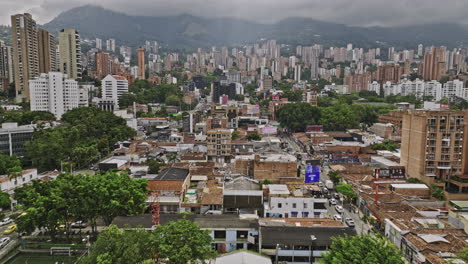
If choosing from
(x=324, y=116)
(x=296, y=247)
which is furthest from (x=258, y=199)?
(x=324, y=116)

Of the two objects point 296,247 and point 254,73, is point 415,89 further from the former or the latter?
point 296,247

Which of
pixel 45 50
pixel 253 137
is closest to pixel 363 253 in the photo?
pixel 253 137

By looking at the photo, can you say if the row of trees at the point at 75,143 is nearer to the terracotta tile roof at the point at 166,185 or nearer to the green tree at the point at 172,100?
the terracotta tile roof at the point at 166,185

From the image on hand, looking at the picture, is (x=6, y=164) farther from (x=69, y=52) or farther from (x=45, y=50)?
(x=69, y=52)

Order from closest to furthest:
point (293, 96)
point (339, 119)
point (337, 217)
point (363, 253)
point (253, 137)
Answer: point (363, 253) < point (337, 217) < point (253, 137) < point (339, 119) < point (293, 96)

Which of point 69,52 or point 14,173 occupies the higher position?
point 69,52

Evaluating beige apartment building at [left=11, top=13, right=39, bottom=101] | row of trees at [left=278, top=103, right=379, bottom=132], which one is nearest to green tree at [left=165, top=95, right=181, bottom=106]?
beige apartment building at [left=11, top=13, right=39, bottom=101]

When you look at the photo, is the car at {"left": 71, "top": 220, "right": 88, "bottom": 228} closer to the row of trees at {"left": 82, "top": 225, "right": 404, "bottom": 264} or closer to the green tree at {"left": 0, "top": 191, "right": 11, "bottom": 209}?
the green tree at {"left": 0, "top": 191, "right": 11, "bottom": 209}
